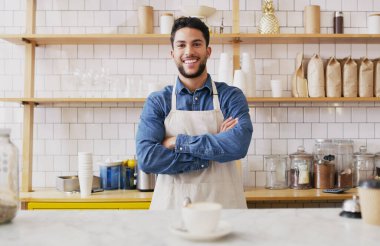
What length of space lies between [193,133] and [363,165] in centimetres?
176

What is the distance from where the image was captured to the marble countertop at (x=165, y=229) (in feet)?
4.44

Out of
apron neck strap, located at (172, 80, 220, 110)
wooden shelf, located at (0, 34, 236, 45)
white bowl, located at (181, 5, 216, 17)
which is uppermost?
white bowl, located at (181, 5, 216, 17)

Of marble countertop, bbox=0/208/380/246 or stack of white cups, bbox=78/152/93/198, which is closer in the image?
marble countertop, bbox=0/208/380/246

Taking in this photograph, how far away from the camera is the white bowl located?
12.2 ft

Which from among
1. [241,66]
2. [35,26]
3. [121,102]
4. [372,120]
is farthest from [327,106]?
[35,26]

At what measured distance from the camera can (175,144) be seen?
8.51ft

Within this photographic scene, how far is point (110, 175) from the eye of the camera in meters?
3.69

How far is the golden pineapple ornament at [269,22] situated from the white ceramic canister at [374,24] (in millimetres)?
752

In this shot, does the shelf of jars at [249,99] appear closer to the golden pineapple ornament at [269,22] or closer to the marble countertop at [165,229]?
the golden pineapple ornament at [269,22]

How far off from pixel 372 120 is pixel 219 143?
2.00 meters

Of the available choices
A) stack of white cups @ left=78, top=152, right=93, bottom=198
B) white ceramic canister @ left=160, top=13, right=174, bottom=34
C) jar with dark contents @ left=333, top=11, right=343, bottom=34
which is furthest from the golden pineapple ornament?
stack of white cups @ left=78, top=152, right=93, bottom=198

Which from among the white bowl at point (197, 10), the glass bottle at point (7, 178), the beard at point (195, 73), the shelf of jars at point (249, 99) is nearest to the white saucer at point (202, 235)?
the glass bottle at point (7, 178)

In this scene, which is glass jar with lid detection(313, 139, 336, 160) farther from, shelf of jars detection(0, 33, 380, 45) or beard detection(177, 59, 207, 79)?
beard detection(177, 59, 207, 79)

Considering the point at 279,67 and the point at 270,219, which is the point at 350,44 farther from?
the point at 270,219
